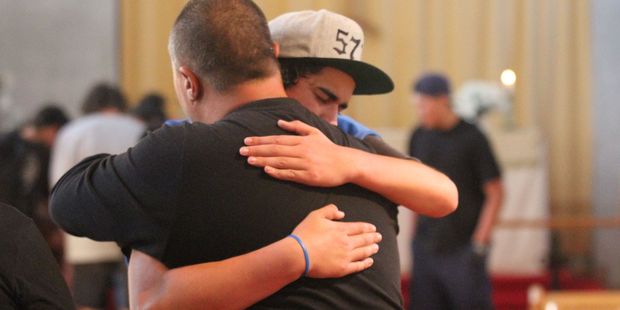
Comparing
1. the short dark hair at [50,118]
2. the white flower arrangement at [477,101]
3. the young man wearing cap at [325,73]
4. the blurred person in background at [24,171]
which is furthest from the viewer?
the white flower arrangement at [477,101]

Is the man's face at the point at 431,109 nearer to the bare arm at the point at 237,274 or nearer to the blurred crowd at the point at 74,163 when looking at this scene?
the blurred crowd at the point at 74,163

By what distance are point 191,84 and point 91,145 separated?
420 centimetres

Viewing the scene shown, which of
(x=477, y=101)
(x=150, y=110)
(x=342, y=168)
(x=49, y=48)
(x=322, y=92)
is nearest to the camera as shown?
(x=342, y=168)

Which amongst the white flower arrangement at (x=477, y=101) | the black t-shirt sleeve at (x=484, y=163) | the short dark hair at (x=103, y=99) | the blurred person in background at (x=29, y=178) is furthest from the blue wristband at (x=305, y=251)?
the white flower arrangement at (x=477, y=101)

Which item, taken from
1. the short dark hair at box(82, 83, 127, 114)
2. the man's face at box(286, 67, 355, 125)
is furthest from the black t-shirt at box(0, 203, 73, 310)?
the short dark hair at box(82, 83, 127, 114)

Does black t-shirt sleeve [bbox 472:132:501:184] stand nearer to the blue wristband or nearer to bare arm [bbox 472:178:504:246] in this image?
bare arm [bbox 472:178:504:246]

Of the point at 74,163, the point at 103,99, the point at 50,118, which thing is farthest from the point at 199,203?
the point at 50,118

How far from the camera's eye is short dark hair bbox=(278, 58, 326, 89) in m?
2.28

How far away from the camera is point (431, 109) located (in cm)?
557

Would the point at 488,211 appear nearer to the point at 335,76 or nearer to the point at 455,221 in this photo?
the point at 455,221

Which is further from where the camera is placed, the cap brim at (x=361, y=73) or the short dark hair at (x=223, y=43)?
the cap brim at (x=361, y=73)

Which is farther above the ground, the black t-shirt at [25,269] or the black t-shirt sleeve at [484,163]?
the black t-shirt at [25,269]

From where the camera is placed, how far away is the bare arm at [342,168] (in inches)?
71.6

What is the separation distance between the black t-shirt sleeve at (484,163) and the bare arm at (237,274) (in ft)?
12.2
